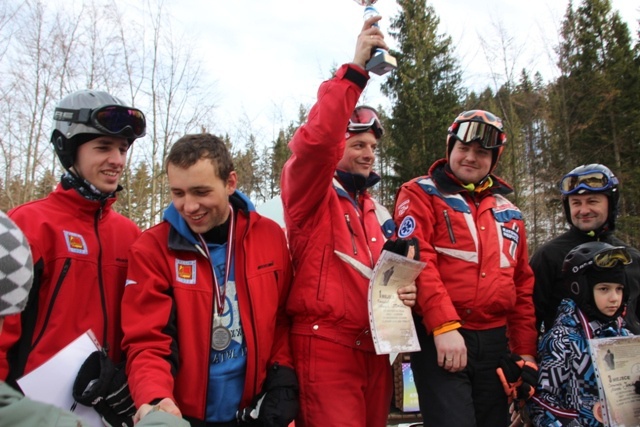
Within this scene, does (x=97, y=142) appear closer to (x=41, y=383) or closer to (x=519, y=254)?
(x=41, y=383)

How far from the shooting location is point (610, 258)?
10.5 feet

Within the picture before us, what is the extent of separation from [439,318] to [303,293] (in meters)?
0.82

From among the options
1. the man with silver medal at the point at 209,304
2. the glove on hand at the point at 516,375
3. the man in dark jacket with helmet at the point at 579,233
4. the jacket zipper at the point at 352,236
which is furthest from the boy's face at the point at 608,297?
the man with silver medal at the point at 209,304

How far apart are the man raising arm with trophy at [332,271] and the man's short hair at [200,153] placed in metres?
0.35

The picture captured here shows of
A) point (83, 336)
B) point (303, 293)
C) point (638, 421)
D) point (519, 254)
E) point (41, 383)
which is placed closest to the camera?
point (41, 383)

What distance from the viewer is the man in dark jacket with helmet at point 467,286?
9.24ft

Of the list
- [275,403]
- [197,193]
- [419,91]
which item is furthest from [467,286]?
[419,91]

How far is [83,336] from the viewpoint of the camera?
2252mm

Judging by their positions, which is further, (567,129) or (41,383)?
(567,129)

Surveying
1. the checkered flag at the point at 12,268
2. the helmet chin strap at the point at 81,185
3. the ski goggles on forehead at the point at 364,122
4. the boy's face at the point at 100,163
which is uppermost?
the ski goggles on forehead at the point at 364,122

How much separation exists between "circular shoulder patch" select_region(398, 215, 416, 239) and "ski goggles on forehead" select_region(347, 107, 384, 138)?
23.5 inches

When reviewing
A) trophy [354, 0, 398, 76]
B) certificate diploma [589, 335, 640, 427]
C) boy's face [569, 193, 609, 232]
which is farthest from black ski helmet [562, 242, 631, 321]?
trophy [354, 0, 398, 76]

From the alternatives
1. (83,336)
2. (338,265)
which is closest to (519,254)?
(338,265)

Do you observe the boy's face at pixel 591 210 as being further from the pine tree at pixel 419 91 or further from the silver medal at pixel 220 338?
the pine tree at pixel 419 91
